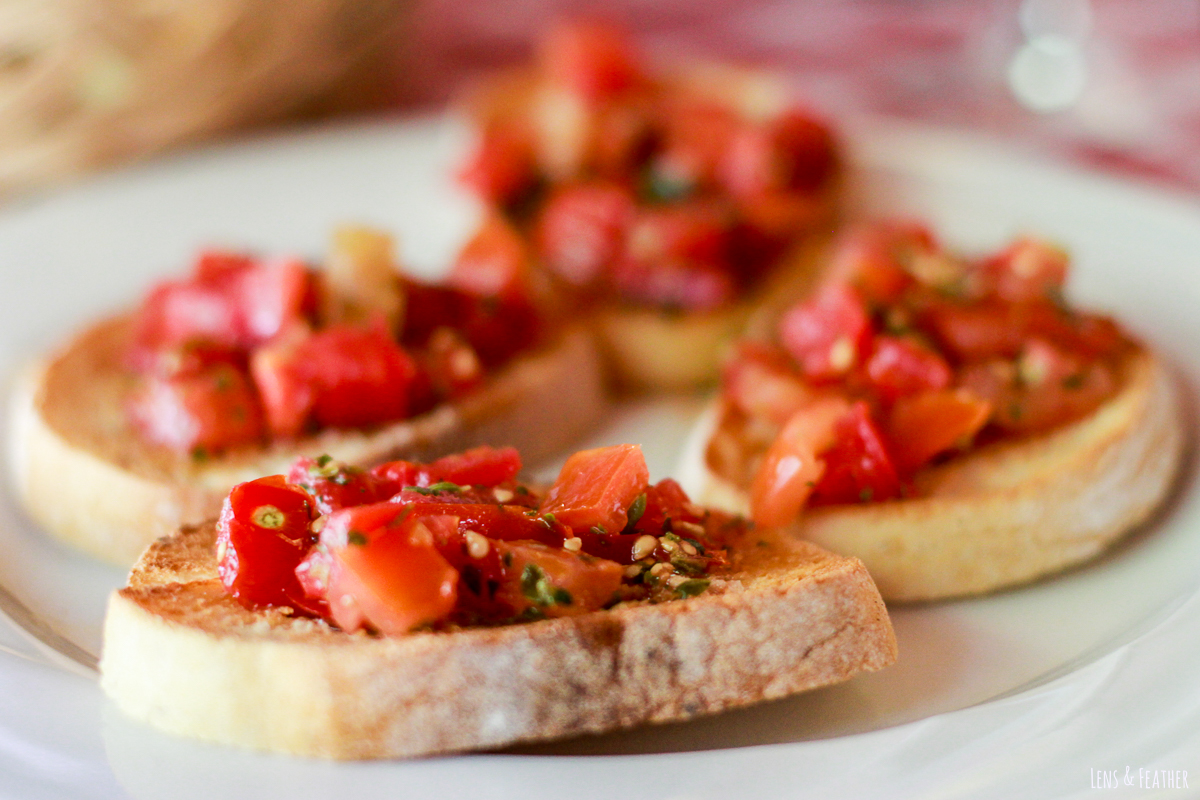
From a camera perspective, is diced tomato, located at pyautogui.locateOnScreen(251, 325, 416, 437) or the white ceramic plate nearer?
the white ceramic plate

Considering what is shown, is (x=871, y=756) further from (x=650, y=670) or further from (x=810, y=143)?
(x=810, y=143)

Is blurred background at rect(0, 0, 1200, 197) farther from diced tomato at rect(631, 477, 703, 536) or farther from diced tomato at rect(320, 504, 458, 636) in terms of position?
diced tomato at rect(320, 504, 458, 636)

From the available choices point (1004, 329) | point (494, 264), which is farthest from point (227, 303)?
point (1004, 329)

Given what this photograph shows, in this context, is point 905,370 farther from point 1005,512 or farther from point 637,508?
point 637,508

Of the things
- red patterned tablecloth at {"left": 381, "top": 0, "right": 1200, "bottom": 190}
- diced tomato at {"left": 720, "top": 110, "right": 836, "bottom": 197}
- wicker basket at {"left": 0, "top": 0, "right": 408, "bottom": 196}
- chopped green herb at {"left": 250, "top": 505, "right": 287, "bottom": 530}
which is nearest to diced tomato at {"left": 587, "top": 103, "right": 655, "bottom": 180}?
diced tomato at {"left": 720, "top": 110, "right": 836, "bottom": 197}

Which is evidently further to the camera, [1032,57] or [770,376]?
[1032,57]

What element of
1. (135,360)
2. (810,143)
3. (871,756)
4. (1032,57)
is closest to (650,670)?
(871,756)
